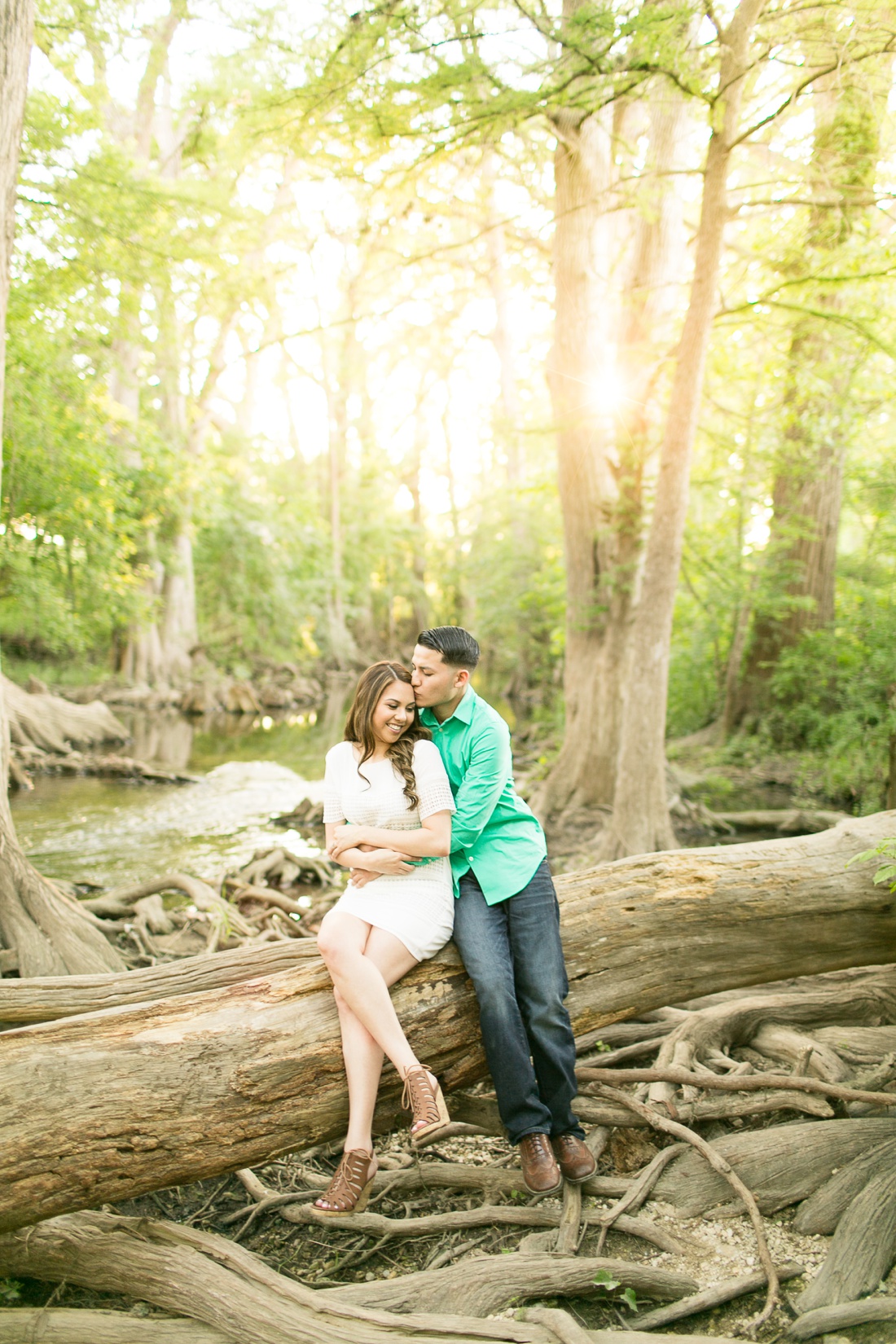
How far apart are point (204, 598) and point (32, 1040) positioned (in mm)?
27081

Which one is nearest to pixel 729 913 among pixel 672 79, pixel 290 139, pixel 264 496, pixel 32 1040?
pixel 32 1040

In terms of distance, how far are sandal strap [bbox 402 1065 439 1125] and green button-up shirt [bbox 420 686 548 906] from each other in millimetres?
670

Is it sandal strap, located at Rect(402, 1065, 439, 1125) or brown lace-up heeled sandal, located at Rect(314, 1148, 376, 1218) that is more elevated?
sandal strap, located at Rect(402, 1065, 439, 1125)

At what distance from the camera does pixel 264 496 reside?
31.2m

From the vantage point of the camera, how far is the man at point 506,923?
3.12 meters

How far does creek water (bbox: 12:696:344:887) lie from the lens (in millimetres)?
8945

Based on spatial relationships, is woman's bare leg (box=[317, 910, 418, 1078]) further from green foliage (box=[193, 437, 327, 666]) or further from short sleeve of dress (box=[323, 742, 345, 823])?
green foliage (box=[193, 437, 327, 666])

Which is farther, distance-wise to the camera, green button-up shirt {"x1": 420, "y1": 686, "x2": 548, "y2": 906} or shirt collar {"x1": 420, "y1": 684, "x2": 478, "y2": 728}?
shirt collar {"x1": 420, "y1": 684, "x2": 478, "y2": 728}

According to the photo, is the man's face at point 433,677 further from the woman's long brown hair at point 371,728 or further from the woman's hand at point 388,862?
the woman's hand at point 388,862

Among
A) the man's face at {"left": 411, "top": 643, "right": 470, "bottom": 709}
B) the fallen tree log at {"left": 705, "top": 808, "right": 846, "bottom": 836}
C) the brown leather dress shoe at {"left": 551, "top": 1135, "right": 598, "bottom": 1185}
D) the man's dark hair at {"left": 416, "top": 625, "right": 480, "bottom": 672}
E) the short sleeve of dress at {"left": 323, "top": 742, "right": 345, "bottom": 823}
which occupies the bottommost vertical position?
the fallen tree log at {"left": 705, "top": 808, "right": 846, "bottom": 836}

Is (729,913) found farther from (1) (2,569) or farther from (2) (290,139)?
(1) (2,569)

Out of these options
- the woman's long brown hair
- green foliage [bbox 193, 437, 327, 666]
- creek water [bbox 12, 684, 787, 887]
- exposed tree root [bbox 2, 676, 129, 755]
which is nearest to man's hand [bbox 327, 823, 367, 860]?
the woman's long brown hair

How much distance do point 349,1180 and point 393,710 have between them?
164 cm

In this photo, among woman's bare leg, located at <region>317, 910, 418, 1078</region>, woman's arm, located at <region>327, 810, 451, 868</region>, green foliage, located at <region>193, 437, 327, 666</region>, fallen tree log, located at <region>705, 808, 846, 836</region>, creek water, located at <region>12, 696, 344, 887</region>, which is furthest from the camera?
green foliage, located at <region>193, 437, 327, 666</region>
